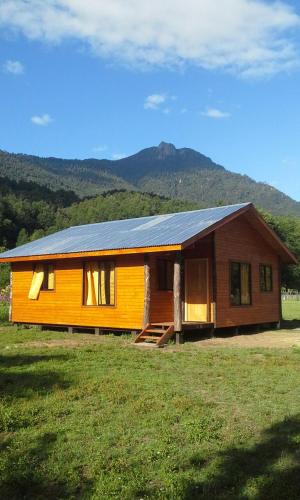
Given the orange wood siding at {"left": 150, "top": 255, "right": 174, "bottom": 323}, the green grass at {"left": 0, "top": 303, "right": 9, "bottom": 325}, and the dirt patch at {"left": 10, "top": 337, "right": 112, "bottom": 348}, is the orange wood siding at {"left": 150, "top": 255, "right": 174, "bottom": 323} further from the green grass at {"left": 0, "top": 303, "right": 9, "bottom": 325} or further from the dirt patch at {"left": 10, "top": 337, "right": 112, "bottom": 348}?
the green grass at {"left": 0, "top": 303, "right": 9, "bottom": 325}

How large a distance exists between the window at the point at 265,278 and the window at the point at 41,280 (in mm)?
7452

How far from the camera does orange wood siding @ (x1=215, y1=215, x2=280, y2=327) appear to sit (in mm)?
16281

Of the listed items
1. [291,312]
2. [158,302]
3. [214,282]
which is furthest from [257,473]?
[291,312]

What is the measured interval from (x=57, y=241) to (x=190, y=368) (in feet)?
37.5

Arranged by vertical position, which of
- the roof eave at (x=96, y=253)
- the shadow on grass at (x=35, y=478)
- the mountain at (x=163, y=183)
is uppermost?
the mountain at (x=163, y=183)

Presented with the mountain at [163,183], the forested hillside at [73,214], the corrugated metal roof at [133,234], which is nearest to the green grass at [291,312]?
the corrugated metal roof at [133,234]

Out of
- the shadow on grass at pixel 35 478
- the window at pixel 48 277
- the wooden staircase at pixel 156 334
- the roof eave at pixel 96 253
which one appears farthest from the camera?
the window at pixel 48 277

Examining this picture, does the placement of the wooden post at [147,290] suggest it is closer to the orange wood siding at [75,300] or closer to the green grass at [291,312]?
the orange wood siding at [75,300]

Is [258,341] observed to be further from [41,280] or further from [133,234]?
[41,280]

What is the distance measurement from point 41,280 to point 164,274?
15.8 ft

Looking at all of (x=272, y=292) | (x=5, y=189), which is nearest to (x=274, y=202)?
(x=5, y=189)

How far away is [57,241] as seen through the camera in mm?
20062

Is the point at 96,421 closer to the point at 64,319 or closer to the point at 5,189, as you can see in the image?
the point at 64,319

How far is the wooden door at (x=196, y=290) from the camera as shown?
16297 millimetres
